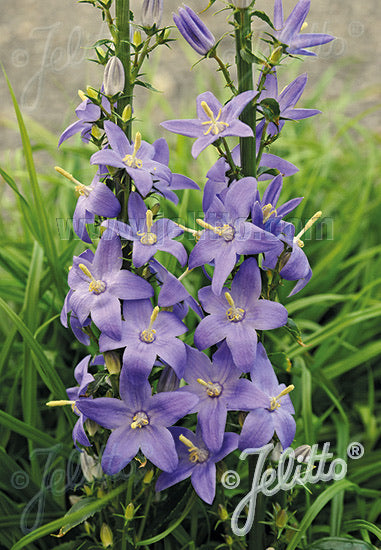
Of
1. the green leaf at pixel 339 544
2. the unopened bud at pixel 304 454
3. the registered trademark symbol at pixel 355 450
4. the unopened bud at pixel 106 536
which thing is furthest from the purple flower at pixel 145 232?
the registered trademark symbol at pixel 355 450

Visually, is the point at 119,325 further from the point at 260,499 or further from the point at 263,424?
the point at 260,499

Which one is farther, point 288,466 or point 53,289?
point 53,289

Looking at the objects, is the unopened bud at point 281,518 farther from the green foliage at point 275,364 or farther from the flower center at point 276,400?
the flower center at point 276,400

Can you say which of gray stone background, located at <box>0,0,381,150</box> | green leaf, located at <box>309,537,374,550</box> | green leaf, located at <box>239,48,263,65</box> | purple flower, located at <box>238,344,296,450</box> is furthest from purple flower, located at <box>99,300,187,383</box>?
gray stone background, located at <box>0,0,381,150</box>

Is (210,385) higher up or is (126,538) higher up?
(210,385)

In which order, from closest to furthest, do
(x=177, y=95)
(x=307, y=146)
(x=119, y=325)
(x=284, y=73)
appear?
(x=119, y=325)
(x=307, y=146)
(x=284, y=73)
(x=177, y=95)

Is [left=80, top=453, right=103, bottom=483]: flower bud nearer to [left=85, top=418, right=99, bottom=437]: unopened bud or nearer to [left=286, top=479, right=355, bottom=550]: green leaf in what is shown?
[left=85, top=418, right=99, bottom=437]: unopened bud

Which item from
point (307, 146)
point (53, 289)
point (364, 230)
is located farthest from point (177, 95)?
point (53, 289)
